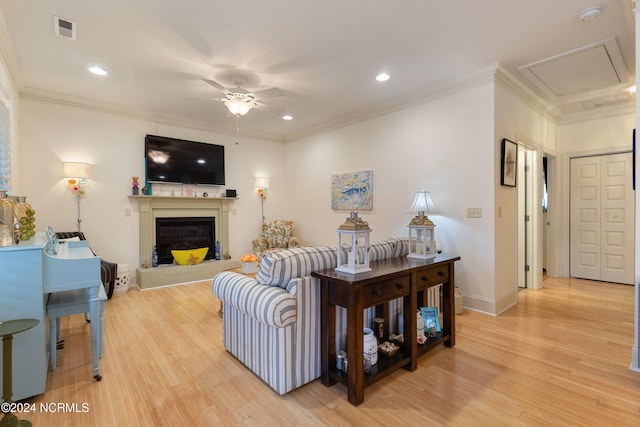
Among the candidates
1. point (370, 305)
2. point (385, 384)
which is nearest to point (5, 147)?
point (370, 305)

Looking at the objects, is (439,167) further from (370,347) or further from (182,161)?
(182,161)

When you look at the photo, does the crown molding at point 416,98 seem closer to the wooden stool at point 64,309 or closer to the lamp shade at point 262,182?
the lamp shade at point 262,182

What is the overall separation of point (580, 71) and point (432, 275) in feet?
10.0

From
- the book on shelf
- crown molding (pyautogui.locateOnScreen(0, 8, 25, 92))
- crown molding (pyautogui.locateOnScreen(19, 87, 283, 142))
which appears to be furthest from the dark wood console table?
crown molding (pyautogui.locateOnScreen(19, 87, 283, 142))

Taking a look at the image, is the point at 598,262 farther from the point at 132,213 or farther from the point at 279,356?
the point at 132,213

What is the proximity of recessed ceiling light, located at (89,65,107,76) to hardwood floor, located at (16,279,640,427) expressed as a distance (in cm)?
272

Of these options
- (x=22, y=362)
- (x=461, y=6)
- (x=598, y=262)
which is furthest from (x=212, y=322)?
(x=598, y=262)

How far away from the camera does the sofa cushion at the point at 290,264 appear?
1.96m

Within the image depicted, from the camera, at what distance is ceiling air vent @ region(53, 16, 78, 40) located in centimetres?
248

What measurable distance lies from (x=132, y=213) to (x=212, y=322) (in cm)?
261

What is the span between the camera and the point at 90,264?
6.72ft

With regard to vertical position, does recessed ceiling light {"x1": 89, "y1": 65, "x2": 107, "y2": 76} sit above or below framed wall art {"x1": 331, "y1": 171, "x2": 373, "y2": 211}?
above

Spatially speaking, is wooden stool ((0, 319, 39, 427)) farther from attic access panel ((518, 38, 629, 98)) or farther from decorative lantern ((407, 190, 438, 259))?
attic access panel ((518, 38, 629, 98))

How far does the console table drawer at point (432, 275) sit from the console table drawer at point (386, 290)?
7.0 inches
